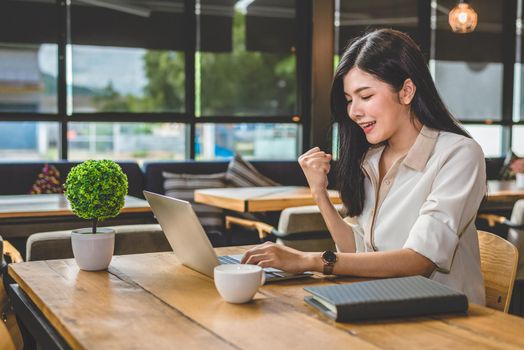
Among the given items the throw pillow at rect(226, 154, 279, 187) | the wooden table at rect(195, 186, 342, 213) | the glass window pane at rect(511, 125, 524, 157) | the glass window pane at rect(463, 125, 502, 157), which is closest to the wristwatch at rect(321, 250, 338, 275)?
the wooden table at rect(195, 186, 342, 213)

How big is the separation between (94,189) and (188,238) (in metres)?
0.29

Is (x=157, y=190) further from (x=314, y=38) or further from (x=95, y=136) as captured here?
(x=314, y=38)

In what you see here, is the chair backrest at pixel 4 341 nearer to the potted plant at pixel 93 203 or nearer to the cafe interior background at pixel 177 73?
the potted plant at pixel 93 203

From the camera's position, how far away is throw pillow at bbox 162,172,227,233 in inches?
198

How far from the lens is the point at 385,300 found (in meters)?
1.23

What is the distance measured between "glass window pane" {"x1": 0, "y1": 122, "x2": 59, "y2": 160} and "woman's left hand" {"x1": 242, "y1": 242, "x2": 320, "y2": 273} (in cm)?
430

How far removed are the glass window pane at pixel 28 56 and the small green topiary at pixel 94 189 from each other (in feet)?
12.8

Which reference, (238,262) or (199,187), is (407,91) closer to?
(238,262)

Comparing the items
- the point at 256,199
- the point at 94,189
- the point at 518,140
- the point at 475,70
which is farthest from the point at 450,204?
the point at 518,140

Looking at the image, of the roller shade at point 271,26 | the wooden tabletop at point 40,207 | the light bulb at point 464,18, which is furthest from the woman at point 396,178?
the roller shade at point 271,26

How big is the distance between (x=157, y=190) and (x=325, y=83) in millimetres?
1959

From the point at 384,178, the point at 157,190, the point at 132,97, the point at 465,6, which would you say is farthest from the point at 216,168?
the point at 384,178

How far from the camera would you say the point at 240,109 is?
6156 millimetres

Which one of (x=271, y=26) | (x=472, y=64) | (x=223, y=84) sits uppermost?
(x=271, y=26)
